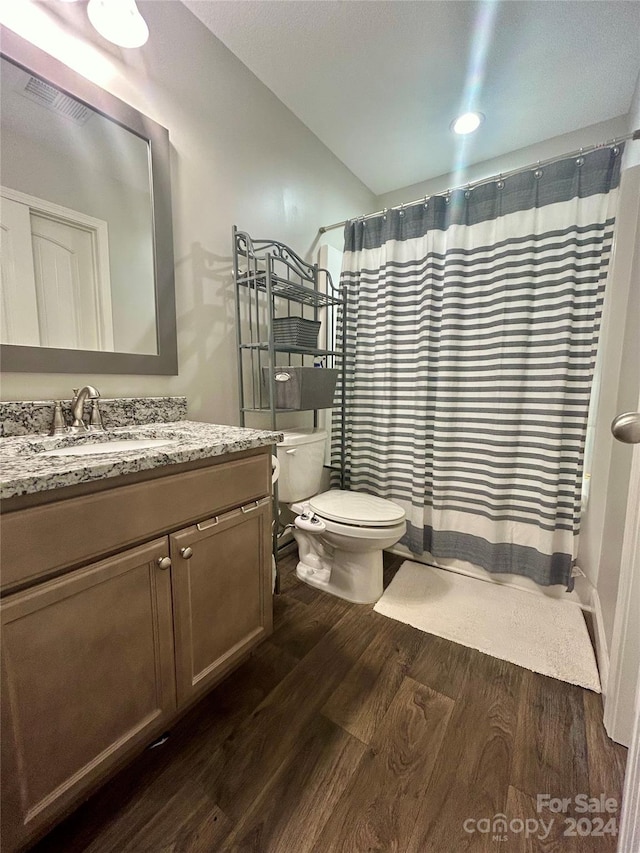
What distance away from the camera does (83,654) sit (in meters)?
0.68

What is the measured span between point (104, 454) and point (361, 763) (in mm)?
1041

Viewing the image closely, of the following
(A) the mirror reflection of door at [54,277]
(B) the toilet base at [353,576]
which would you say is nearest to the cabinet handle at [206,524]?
(A) the mirror reflection of door at [54,277]

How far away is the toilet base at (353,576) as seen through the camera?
153 cm

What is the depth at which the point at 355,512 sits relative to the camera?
150 centimetres

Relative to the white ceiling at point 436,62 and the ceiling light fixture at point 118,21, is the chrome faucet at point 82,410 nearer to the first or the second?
the ceiling light fixture at point 118,21

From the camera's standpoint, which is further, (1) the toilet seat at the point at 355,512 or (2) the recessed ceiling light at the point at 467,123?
(2) the recessed ceiling light at the point at 467,123

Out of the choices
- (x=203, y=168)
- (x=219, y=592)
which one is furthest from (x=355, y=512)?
(x=203, y=168)

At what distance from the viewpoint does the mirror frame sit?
943mm

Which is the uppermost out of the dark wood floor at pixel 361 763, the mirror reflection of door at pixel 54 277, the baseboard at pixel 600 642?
the mirror reflection of door at pixel 54 277

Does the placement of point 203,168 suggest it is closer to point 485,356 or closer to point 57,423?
point 57,423

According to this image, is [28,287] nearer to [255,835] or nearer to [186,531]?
[186,531]

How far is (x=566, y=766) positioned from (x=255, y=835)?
81cm

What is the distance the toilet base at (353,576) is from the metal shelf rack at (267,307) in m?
0.25

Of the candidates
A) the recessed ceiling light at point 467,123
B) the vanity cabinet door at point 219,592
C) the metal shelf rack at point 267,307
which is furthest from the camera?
the recessed ceiling light at point 467,123
